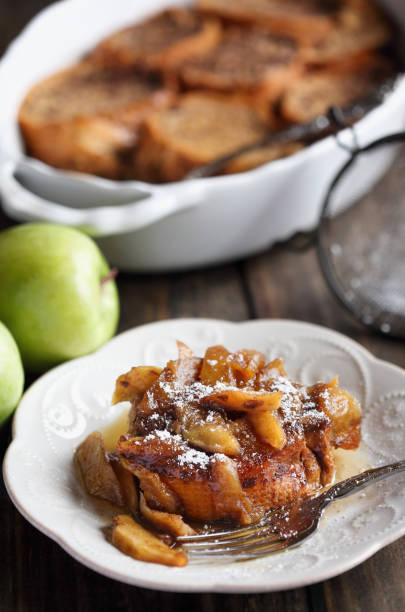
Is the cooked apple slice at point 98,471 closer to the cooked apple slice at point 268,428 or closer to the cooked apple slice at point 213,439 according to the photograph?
the cooked apple slice at point 213,439

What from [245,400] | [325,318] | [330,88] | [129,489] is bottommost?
[325,318]

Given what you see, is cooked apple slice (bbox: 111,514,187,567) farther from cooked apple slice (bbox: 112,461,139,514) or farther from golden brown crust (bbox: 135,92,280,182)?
golden brown crust (bbox: 135,92,280,182)

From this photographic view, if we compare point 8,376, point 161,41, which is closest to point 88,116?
point 161,41

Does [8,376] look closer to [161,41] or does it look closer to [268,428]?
[268,428]

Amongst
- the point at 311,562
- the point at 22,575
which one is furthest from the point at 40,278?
the point at 311,562

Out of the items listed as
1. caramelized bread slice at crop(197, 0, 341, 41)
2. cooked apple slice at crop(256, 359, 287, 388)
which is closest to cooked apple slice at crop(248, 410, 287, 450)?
cooked apple slice at crop(256, 359, 287, 388)

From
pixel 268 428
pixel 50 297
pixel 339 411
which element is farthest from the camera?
pixel 50 297
